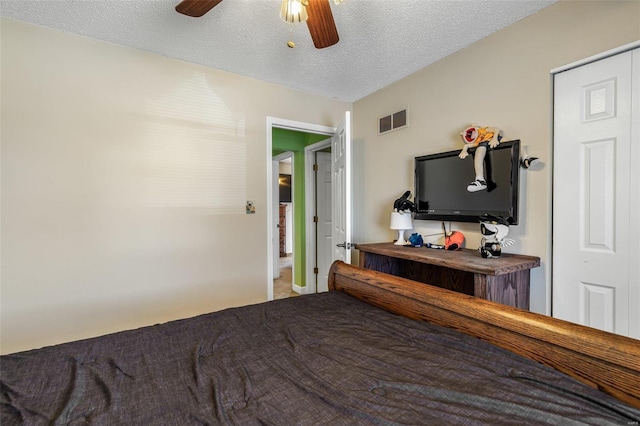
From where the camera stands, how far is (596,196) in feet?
5.43

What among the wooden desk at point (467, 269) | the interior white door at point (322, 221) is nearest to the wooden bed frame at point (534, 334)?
the wooden desk at point (467, 269)

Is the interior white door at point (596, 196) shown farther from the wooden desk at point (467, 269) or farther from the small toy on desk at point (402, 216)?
the small toy on desk at point (402, 216)

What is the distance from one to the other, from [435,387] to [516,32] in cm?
223

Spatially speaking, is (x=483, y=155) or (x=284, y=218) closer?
(x=483, y=155)

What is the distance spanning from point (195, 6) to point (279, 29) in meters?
0.71

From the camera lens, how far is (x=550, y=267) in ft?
6.03

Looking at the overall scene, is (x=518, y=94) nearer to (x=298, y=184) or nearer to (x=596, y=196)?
(x=596, y=196)

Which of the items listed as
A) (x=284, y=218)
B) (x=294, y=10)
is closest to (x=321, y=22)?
(x=294, y=10)

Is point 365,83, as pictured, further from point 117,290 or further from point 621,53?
point 117,290

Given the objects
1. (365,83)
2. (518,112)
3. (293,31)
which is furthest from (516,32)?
(293,31)

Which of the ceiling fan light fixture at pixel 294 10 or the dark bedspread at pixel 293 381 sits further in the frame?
the ceiling fan light fixture at pixel 294 10

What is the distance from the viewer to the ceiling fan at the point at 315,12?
140cm

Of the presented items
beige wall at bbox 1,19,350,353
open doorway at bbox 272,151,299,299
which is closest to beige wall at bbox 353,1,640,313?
beige wall at bbox 1,19,350,353

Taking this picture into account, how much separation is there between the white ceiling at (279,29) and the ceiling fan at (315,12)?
350mm
